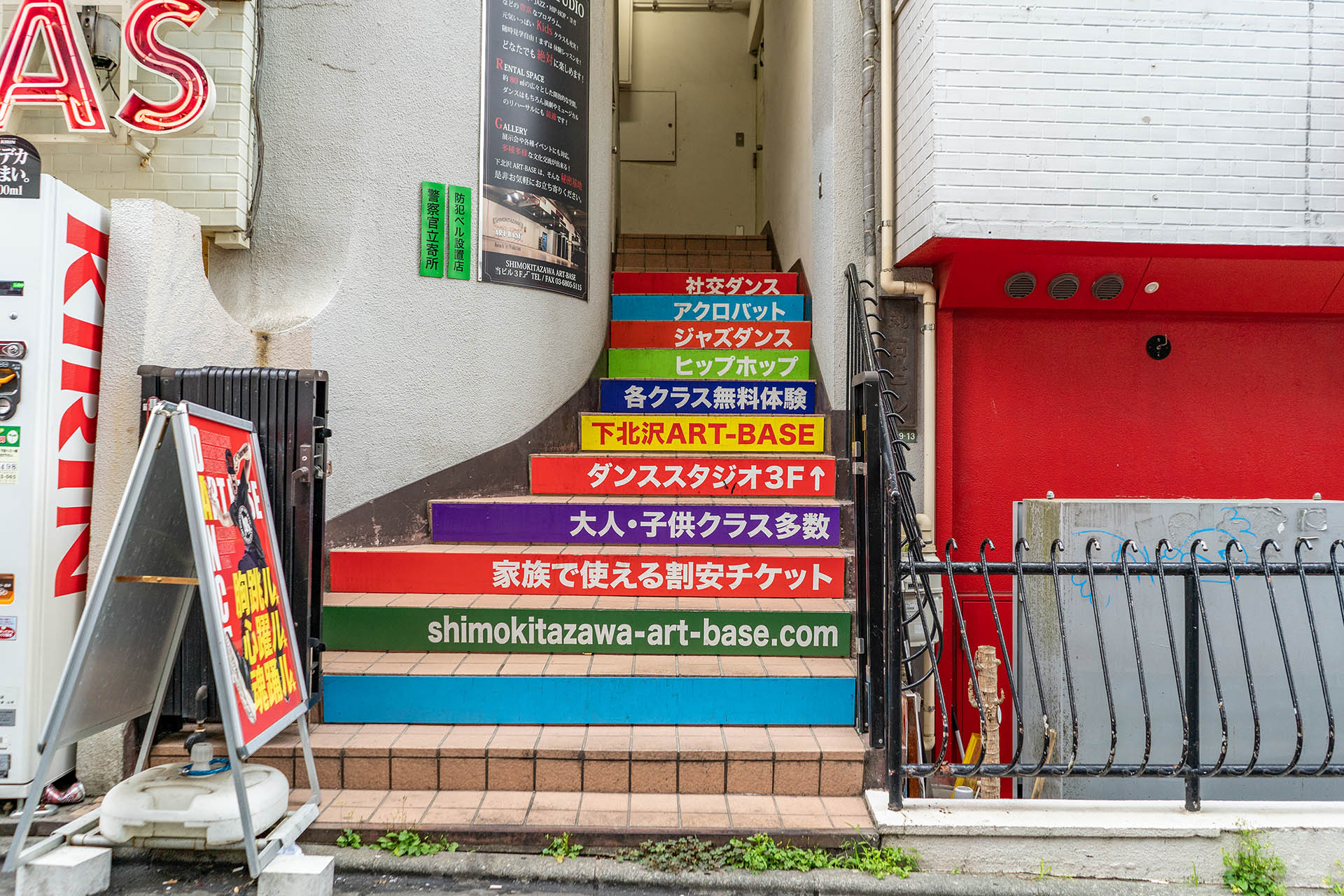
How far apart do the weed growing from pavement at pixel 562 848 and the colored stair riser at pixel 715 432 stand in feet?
8.17

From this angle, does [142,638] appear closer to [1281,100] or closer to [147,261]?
[147,261]

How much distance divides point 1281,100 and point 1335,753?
311cm

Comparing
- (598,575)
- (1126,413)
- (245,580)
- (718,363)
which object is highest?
(718,363)

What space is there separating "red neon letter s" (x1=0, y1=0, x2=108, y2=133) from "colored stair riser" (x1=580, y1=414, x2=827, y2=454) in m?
2.76

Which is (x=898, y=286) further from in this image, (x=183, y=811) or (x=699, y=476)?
(x=183, y=811)

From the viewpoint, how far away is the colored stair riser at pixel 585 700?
312cm

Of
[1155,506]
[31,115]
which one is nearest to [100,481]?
[31,115]

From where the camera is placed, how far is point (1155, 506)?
3818 mm

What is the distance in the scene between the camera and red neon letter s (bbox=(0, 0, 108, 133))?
327 cm

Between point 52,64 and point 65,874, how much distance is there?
3.10 meters

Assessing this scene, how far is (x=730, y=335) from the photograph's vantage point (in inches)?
210

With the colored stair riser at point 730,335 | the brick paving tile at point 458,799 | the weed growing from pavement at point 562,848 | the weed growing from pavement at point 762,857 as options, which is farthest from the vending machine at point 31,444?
the colored stair riser at point 730,335

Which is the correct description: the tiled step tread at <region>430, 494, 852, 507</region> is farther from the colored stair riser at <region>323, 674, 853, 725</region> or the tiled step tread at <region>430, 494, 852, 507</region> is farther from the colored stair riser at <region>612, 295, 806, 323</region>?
the colored stair riser at <region>612, 295, 806, 323</region>

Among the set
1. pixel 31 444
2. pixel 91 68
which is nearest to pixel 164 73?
pixel 91 68
